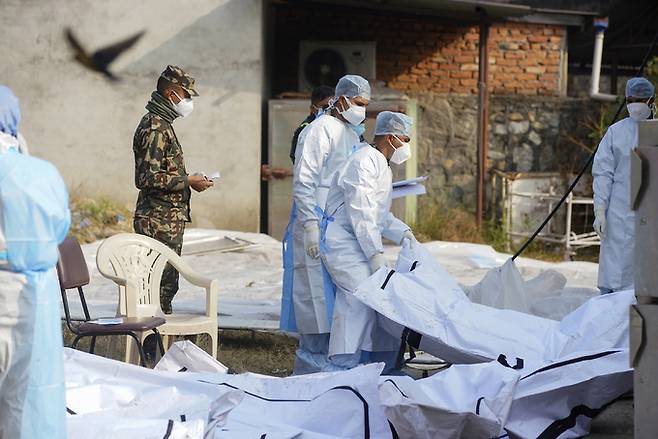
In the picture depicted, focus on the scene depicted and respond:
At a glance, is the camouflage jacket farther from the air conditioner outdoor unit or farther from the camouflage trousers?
the air conditioner outdoor unit

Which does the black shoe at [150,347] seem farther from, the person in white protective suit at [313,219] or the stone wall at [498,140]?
the stone wall at [498,140]

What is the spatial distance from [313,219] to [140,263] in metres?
1.04

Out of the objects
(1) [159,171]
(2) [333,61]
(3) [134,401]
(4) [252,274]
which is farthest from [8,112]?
(2) [333,61]

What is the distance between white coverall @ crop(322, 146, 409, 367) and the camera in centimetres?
583

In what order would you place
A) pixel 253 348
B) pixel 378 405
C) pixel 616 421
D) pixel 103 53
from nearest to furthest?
pixel 378 405 < pixel 616 421 < pixel 253 348 < pixel 103 53

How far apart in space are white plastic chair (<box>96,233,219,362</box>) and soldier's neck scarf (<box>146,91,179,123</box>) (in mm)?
790

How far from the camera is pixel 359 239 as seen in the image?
5.95 metres

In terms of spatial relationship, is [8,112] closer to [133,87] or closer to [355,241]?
[355,241]

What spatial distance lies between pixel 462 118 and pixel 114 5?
407 cm

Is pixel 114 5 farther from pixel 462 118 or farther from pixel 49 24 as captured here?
pixel 462 118

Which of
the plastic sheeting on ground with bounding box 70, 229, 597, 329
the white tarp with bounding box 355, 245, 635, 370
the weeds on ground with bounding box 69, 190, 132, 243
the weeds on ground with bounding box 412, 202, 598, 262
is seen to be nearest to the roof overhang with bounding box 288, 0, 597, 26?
the weeds on ground with bounding box 412, 202, 598, 262

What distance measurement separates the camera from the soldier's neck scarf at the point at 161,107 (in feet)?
21.9

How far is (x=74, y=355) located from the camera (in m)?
5.09

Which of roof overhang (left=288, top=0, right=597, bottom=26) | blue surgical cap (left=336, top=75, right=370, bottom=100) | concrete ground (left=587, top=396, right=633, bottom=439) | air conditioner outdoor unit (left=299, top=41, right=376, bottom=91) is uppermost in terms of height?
roof overhang (left=288, top=0, right=597, bottom=26)
